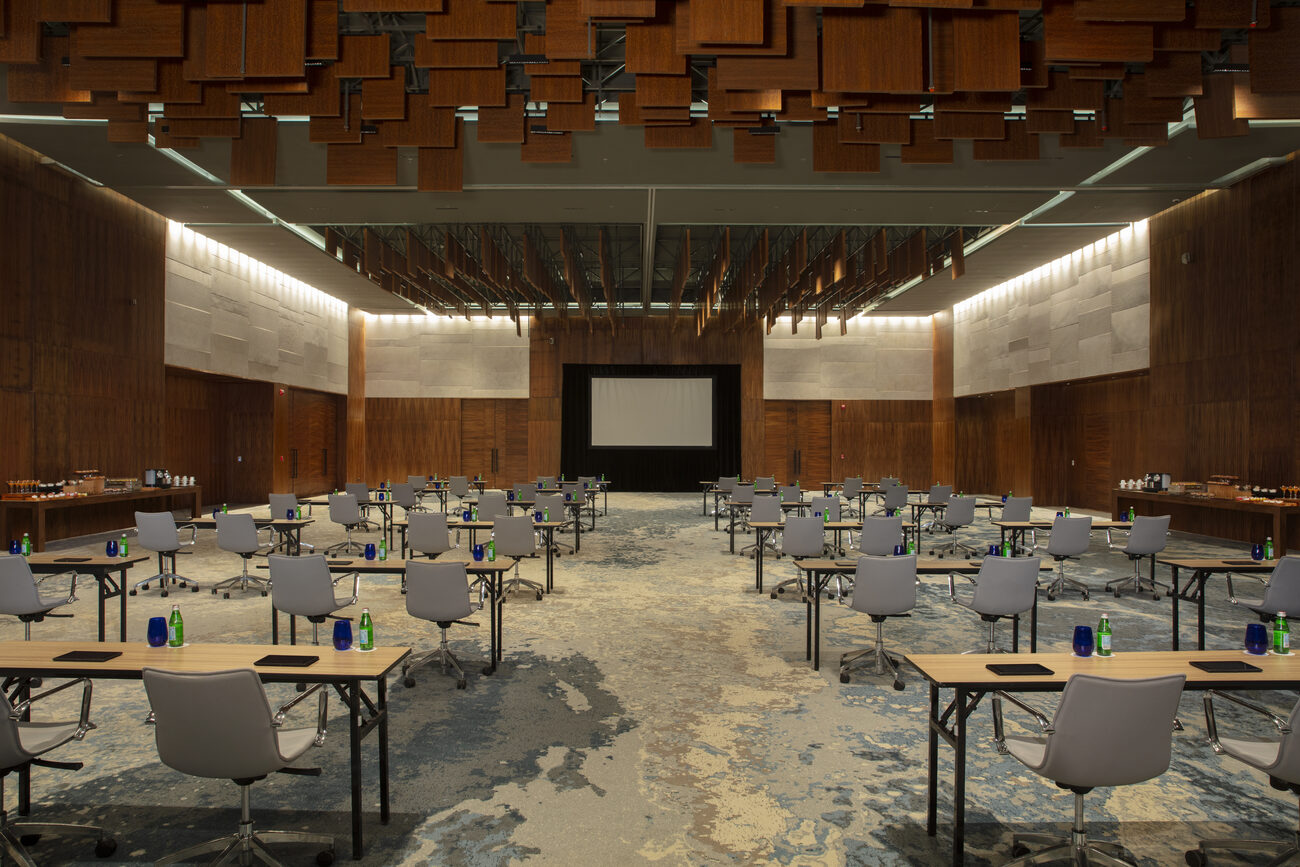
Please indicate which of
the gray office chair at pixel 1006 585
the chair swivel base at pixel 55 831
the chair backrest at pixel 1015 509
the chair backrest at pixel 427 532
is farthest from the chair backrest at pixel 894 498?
the chair swivel base at pixel 55 831

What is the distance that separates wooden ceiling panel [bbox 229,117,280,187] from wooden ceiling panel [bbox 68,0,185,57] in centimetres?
233

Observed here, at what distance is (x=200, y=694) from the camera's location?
2.37 metres

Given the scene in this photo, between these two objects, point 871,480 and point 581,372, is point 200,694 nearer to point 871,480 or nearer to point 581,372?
point 581,372

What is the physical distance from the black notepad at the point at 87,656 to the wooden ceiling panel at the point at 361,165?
6.31 m

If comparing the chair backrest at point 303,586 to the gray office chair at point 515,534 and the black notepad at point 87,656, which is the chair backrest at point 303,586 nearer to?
the black notepad at point 87,656

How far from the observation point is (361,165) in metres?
8.18

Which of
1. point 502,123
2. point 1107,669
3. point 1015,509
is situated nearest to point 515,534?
point 502,123

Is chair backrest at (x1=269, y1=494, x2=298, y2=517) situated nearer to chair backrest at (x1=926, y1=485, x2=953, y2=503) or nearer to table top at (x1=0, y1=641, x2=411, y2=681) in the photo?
table top at (x1=0, y1=641, x2=411, y2=681)

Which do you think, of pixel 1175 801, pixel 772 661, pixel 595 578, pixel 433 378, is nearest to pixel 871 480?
pixel 433 378

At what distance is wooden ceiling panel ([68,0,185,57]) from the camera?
526cm

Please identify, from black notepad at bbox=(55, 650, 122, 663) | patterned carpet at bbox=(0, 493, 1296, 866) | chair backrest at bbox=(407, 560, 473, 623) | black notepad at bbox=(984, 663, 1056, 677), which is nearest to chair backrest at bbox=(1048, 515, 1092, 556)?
patterned carpet at bbox=(0, 493, 1296, 866)

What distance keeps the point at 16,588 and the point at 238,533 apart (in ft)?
8.89

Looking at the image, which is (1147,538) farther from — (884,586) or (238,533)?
(238,533)

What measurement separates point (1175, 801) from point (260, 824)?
4.08 meters
